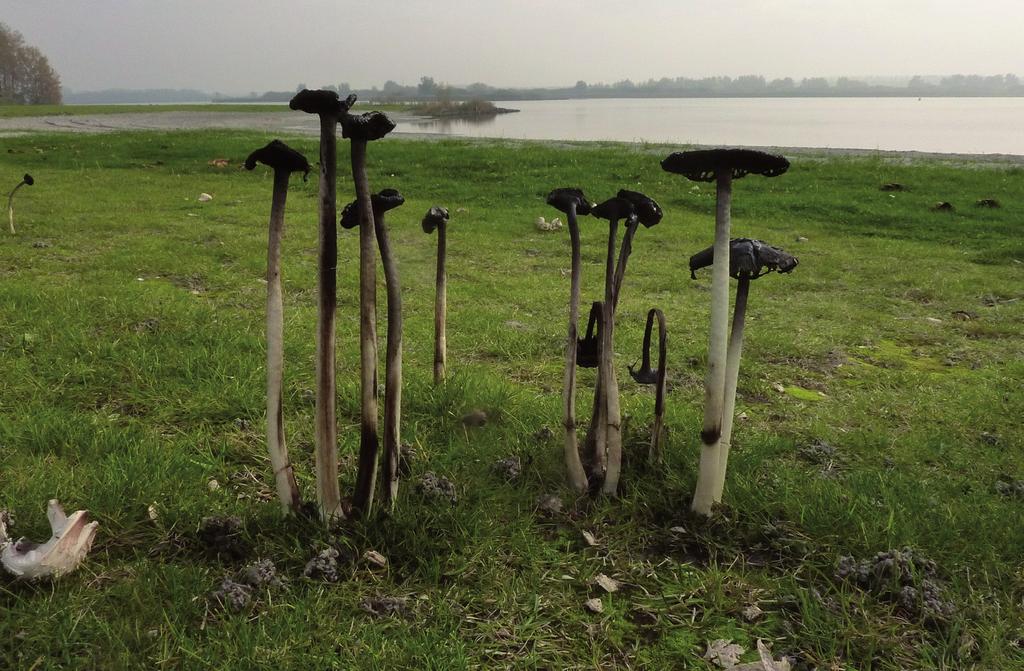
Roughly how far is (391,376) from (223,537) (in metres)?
0.83

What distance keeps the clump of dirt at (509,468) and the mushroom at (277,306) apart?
2.79 ft

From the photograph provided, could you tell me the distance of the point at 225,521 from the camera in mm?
2562

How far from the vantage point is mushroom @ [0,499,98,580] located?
2.29 m

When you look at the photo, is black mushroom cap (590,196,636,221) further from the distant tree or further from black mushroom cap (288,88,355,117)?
the distant tree

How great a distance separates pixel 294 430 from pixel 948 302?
6.34 m

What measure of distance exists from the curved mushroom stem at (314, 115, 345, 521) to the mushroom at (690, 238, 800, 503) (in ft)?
4.22

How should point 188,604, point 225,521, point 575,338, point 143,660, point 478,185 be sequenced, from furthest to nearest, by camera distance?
point 478,185
point 575,338
point 225,521
point 188,604
point 143,660

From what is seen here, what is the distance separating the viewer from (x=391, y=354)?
2.68 metres

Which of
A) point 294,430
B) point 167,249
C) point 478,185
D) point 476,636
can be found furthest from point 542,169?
point 476,636

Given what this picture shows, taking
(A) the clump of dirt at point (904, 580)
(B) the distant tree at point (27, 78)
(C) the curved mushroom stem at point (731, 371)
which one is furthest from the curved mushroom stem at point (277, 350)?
(B) the distant tree at point (27, 78)

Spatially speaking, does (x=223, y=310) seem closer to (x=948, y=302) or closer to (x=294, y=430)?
(x=294, y=430)

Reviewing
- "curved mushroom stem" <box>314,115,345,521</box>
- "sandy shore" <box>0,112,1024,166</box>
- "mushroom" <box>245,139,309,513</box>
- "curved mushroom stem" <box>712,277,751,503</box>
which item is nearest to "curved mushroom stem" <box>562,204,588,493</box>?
"curved mushroom stem" <box>712,277,751,503</box>

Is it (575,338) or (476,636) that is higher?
(575,338)

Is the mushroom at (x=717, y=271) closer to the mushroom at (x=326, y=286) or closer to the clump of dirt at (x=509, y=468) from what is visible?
the clump of dirt at (x=509, y=468)
